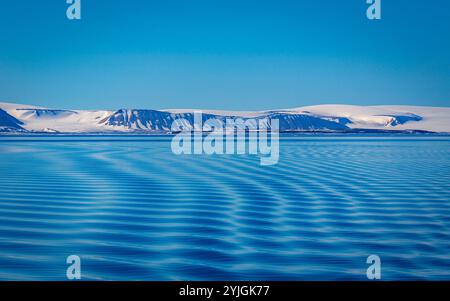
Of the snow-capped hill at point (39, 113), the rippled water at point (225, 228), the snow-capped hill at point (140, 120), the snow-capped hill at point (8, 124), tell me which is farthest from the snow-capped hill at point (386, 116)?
the rippled water at point (225, 228)

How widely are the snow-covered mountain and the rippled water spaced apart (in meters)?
132

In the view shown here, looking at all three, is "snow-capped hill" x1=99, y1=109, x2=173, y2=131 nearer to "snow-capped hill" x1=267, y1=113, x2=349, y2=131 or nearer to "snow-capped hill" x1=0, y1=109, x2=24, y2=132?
"snow-capped hill" x1=0, y1=109, x2=24, y2=132

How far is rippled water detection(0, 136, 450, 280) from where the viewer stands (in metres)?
5.89

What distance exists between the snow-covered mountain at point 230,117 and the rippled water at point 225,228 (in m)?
132

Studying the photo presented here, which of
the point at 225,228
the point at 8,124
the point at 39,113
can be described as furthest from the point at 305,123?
the point at 225,228

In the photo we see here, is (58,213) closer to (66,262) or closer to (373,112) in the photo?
(66,262)

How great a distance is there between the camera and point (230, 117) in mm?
151500

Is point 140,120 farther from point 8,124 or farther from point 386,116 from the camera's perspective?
point 386,116

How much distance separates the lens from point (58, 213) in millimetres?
9281

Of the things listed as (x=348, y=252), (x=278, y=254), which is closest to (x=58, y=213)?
(x=278, y=254)

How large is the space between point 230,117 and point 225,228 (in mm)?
143875
